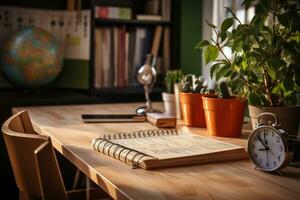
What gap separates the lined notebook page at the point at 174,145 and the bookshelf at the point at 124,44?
140 cm

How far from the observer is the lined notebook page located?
1.11 metres

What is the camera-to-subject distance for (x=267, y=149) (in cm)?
104

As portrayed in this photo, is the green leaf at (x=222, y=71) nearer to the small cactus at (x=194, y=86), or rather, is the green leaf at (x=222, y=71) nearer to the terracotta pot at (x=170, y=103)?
the small cactus at (x=194, y=86)

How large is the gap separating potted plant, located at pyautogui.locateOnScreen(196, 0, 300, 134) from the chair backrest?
0.58 m

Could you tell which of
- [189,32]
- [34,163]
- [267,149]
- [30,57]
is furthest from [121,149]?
[189,32]

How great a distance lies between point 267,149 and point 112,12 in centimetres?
185

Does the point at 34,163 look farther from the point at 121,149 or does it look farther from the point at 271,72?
the point at 271,72

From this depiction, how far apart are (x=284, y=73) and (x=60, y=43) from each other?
5.80ft

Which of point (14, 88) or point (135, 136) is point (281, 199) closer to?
point (135, 136)

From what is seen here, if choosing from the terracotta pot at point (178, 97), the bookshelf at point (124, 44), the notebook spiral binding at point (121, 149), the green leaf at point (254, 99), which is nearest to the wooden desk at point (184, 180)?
the notebook spiral binding at point (121, 149)

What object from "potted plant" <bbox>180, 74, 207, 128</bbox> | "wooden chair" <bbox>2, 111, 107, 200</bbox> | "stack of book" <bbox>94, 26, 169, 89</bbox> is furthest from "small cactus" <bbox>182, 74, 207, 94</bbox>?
"stack of book" <bbox>94, 26, 169, 89</bbox>

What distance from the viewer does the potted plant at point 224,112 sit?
4.55ft

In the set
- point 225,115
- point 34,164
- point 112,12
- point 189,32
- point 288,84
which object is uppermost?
point 112,12

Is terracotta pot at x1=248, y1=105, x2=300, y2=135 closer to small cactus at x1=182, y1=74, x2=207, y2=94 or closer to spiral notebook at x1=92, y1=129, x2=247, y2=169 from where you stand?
spiral notebook at x1=92, y1=129, x2=247, y2=169
